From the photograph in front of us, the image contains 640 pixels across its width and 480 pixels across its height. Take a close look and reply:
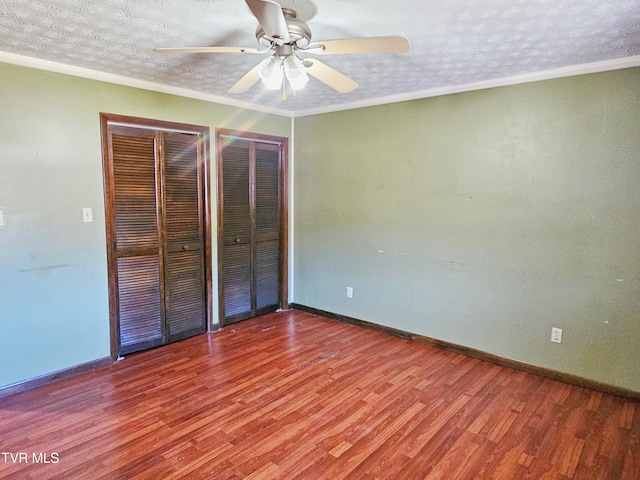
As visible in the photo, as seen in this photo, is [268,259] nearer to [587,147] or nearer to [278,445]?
[278,445]

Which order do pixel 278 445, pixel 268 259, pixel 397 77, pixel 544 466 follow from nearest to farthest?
pixel 544 466 → pixel 278 445 → pixel 397 77 → pixel 268 259

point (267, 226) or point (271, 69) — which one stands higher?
point (271, 69)

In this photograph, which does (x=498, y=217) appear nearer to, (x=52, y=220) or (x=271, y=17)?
(x=271, y=17)

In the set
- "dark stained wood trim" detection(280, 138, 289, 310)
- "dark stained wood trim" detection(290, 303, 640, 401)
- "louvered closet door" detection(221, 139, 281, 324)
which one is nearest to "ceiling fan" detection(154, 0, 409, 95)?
"louvered closet door" detection(221, 139, 281, 324)

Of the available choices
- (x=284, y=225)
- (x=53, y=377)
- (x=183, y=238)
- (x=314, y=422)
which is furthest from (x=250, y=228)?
(x=314, y=422)

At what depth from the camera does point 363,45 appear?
1.73 meters

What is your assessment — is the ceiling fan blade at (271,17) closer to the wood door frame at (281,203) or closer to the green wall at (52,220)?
the green wall at (52,220)

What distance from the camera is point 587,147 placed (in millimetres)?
2705

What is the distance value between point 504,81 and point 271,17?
7.18 feet

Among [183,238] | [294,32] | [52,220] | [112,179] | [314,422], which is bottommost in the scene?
[314,422]

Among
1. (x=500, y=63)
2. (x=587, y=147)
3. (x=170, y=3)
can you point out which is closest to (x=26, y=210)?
(x=170, y=3)

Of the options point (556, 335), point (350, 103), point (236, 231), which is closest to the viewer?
point (556, 335)

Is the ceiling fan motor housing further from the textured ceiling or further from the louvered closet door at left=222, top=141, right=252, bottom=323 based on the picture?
the louvered closet door at left=222, top=141, right=252, bottom=323

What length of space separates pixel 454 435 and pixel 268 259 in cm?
270
